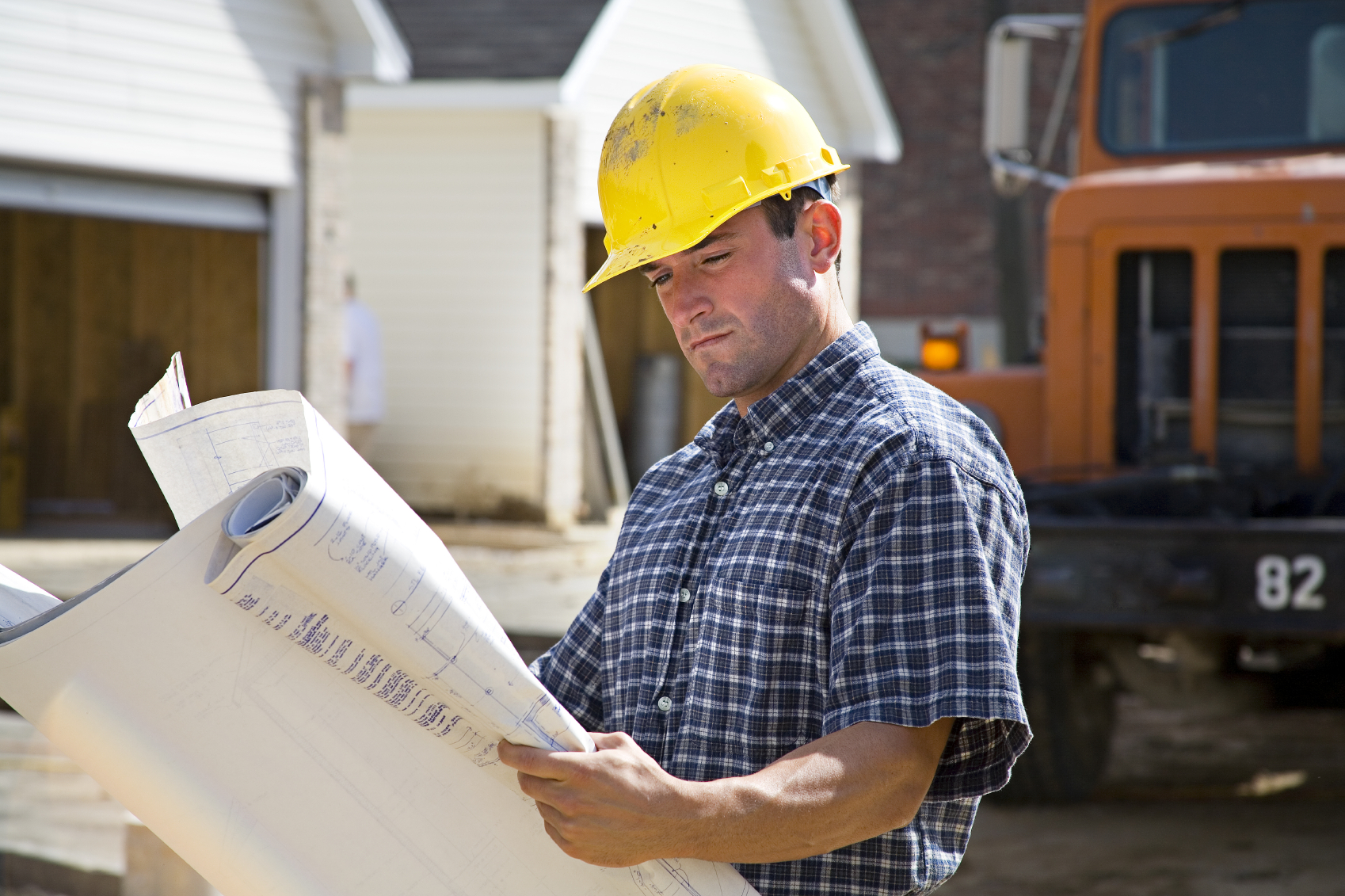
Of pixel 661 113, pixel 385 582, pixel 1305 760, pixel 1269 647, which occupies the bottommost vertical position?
pixel 1305 760

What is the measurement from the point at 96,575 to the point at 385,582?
8.14m

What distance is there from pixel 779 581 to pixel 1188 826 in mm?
4488

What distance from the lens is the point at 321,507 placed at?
1329 millimetres

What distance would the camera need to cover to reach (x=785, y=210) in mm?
1826

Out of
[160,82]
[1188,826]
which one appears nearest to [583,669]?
[1188,826]

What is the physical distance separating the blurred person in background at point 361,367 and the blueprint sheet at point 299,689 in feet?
31.7

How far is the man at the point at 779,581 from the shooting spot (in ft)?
4.90

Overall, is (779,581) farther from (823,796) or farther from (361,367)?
(361,367)

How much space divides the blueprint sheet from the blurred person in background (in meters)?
9.67

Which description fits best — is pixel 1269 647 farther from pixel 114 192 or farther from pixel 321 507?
pixel 114 192

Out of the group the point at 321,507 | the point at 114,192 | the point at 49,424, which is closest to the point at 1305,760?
the point at 321,507

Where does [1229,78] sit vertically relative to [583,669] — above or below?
above

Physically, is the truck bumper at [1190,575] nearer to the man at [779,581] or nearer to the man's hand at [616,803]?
the man at [779,581]

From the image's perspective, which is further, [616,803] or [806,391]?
[806,391]
